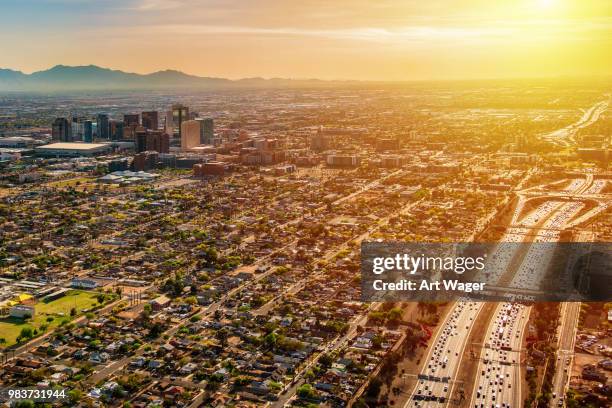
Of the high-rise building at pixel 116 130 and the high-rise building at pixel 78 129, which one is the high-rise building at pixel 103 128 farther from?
the high-rise building at pixel 78 129

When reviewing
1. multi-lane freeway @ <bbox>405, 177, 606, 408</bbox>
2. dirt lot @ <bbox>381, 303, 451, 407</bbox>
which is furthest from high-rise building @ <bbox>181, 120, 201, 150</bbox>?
dirt lot @ <bbox>381, 303, 451, 407</bbox>

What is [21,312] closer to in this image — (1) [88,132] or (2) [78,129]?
(1) [88,132]

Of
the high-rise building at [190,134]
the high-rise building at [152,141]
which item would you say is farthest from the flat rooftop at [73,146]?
the high-rise building at [190,134]

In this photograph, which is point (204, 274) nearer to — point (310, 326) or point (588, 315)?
point (310, 326)

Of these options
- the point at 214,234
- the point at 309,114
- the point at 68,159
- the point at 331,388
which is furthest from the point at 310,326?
the point at 309,114

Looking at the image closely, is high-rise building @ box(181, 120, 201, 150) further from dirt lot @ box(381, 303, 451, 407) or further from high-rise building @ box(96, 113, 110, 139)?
dirt lot @ box(381, 303, 451, 407)

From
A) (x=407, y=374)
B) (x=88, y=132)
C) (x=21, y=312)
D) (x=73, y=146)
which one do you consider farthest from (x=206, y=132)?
(x=407, y=374)

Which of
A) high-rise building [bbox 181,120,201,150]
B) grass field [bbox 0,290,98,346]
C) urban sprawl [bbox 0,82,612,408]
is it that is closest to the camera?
urban sprawl [bbox 0,82,612,408]
